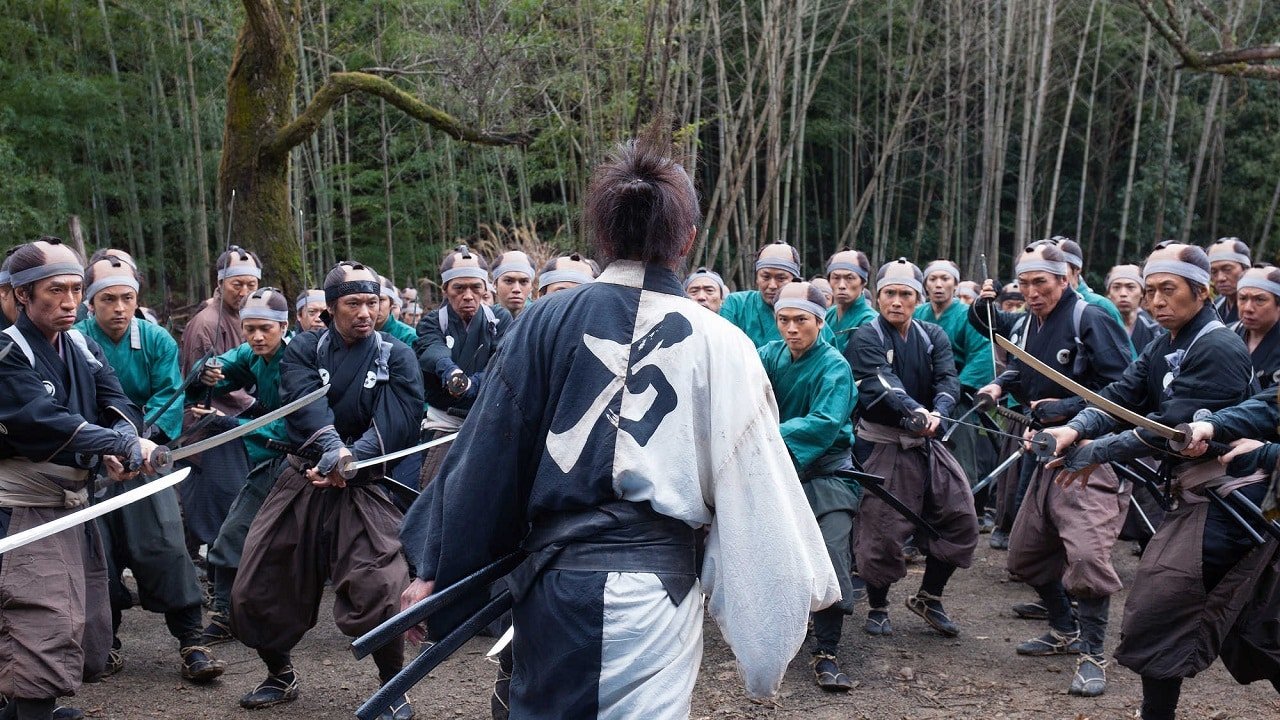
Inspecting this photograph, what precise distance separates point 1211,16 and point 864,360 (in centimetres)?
505

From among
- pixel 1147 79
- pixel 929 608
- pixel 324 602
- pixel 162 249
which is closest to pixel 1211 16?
pixel 929 608

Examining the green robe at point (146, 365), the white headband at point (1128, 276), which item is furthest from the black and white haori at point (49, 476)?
the white headband at point (1128, 276)

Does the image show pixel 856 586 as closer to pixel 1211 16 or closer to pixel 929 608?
pixel 929 608

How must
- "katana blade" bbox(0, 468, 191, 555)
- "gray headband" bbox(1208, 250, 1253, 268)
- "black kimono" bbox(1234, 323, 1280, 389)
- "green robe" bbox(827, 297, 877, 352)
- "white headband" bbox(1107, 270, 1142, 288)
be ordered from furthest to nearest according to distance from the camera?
"white headband" bbox(1107, 270, 1142, 288)
"green robe" bbox(827, 297, 877, 352)
"gray headband" bbox(1208, 250, 1253, 268)
"black kimono" bbox(1234, 323, 1280, 389)
"katana blade" bbox(0, 468, 191, 555)

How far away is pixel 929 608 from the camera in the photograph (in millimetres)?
5676

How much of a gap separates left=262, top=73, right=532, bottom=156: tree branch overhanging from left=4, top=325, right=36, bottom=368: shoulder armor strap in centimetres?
627

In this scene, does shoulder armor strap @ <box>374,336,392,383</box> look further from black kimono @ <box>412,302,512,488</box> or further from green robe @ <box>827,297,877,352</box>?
green robe @ <box>827,297,877,352</box>

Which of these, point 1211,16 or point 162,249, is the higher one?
point 1211,16

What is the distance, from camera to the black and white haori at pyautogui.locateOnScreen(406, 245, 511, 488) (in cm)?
575

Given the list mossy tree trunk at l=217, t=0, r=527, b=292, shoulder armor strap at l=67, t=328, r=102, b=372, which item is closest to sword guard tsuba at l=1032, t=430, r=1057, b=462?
shoulder armor strap at l=67, t=328, r=102, b=372

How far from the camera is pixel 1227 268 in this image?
6.20m

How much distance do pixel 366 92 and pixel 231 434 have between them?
7.19 metres

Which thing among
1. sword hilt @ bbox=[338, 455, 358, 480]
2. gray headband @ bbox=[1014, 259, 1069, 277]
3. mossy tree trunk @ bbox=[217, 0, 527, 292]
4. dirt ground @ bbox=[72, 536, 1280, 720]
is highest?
mossy tree trunk @ bbox=[217, 0, 527, 292]

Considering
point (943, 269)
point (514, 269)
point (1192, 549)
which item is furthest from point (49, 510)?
point (943, 269)
